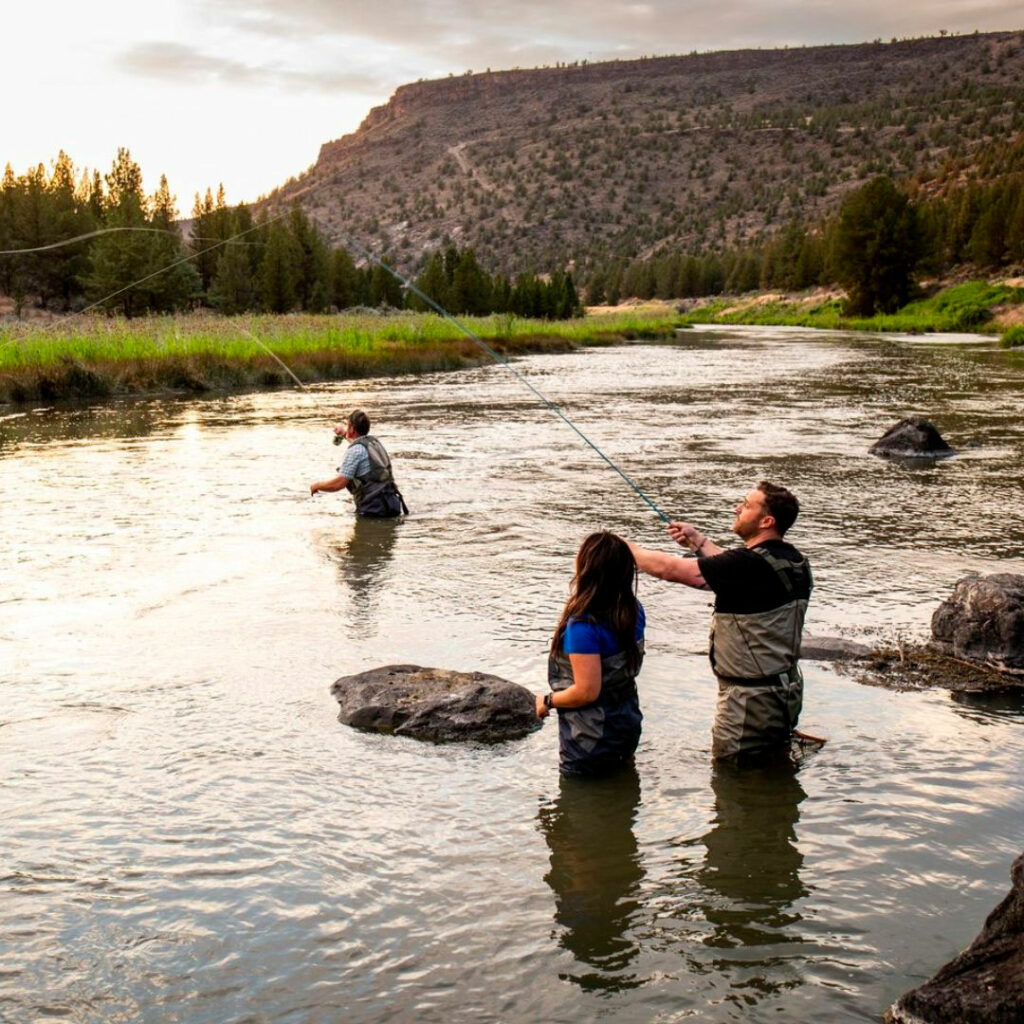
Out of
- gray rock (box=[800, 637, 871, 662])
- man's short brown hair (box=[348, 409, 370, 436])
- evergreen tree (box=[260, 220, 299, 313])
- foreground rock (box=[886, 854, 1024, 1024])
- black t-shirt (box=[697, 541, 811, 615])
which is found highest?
evergreen tree (box=[260, 220, 299, 313])

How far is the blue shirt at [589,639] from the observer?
213 inches

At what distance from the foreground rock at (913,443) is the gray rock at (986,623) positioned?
10.0 m

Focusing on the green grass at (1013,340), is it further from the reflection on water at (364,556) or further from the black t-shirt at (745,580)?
the black t-shirt at (745,580)

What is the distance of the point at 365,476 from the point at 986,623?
701 cm

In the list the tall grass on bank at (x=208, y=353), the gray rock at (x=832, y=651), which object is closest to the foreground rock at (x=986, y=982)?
the gray rock at (x=832, y=651)

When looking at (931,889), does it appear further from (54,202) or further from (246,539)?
(54,202)

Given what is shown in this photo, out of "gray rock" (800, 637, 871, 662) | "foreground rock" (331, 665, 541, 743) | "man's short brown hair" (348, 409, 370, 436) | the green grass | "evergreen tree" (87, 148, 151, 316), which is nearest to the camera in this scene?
"foreground rock" (331, 665, 541, 743)

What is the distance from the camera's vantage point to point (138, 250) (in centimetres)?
5928

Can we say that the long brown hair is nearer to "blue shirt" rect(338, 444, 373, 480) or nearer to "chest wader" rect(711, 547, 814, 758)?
"chest wader" rect(711, 547, 814, 758)

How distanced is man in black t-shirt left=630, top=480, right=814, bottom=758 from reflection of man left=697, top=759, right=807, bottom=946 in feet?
0.67

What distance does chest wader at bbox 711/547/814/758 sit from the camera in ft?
18.8

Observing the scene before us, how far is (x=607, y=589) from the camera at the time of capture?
543 centimetres

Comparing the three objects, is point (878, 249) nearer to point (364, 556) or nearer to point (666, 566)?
point (364, 556)

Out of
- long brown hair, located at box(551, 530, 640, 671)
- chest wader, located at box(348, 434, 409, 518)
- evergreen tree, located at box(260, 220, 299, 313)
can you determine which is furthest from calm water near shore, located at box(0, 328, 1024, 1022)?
evergreen tree, located at box(260, 220, 299, 313)
